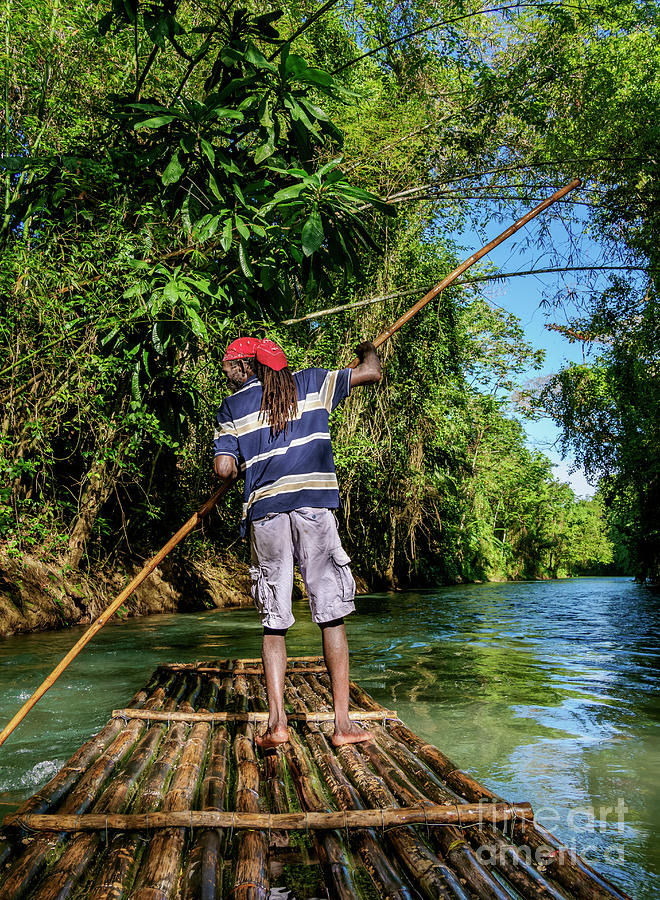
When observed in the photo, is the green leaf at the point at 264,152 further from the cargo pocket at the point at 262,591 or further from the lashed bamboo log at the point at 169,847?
the lashed bamboo log at the point at 169,847

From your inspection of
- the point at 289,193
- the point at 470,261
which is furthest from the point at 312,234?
the point at 470,261

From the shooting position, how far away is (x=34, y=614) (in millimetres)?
6484

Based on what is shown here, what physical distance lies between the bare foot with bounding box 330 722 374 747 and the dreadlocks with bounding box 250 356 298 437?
41.8 inches

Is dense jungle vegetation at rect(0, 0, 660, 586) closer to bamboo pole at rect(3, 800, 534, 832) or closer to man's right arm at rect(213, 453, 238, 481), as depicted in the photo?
man's right arm at rect(213, 453, 238, 481)

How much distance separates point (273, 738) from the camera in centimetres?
215

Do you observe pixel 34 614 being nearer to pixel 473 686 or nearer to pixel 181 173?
pixel 473 686

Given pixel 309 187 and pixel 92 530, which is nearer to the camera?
pixel 309 187

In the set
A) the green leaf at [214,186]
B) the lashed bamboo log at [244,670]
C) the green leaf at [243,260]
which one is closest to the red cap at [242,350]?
the green leaf at [243,260]

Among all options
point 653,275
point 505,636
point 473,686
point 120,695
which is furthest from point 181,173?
point 505,636

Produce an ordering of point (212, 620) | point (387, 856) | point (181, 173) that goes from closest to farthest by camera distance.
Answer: point (387, 856)
point (181, 173)
point (212, 620)

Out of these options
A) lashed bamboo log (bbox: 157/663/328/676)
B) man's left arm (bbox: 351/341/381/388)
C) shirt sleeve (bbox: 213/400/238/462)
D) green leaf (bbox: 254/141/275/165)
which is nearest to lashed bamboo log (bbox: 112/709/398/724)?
lashed bamboo log (bbox: 157/663/328/676)

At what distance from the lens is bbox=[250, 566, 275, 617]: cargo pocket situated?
229cm

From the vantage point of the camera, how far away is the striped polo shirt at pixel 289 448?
229 centimetres

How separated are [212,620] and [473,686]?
15.1 feet
